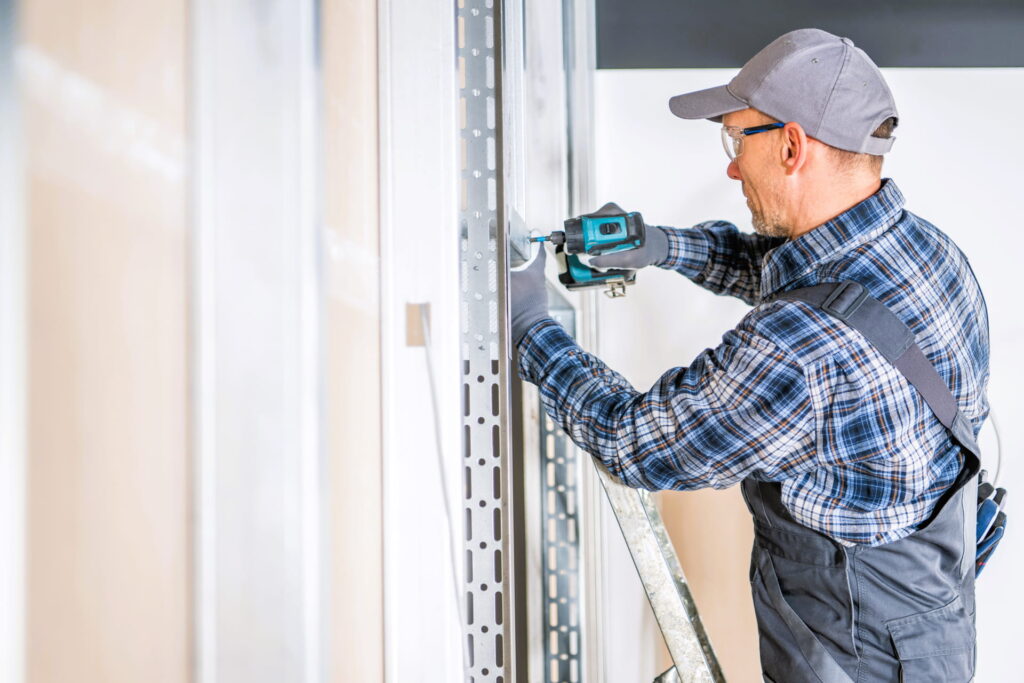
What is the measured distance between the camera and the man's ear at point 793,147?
1172mm

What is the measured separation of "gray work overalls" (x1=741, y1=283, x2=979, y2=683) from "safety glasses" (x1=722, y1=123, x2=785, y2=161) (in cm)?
26

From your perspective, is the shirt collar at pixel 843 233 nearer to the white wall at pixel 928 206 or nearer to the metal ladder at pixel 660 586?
the metal ladder at pixel 660 586

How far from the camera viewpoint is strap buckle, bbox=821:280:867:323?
1.05 m

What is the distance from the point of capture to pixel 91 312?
1.31ft

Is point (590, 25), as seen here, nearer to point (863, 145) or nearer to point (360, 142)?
point (863, 145)

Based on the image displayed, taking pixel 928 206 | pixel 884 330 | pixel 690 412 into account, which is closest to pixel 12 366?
pixel 690 412

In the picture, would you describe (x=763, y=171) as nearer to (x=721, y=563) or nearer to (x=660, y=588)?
(x=660, y=588)

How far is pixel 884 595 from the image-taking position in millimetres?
1190

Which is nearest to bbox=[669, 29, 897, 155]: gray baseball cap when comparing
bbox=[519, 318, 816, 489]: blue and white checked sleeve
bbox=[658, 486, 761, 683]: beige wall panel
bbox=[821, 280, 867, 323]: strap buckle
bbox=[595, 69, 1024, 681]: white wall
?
bbox=[821, 280, 867, 323]: strap buckle

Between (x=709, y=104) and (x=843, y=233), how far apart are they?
0.91 feet

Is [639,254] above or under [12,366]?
above

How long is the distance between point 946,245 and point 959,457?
1.02 ft

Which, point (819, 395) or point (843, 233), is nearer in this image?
point (819, 395)

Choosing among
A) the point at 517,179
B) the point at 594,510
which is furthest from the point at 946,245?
the point at 594,510
